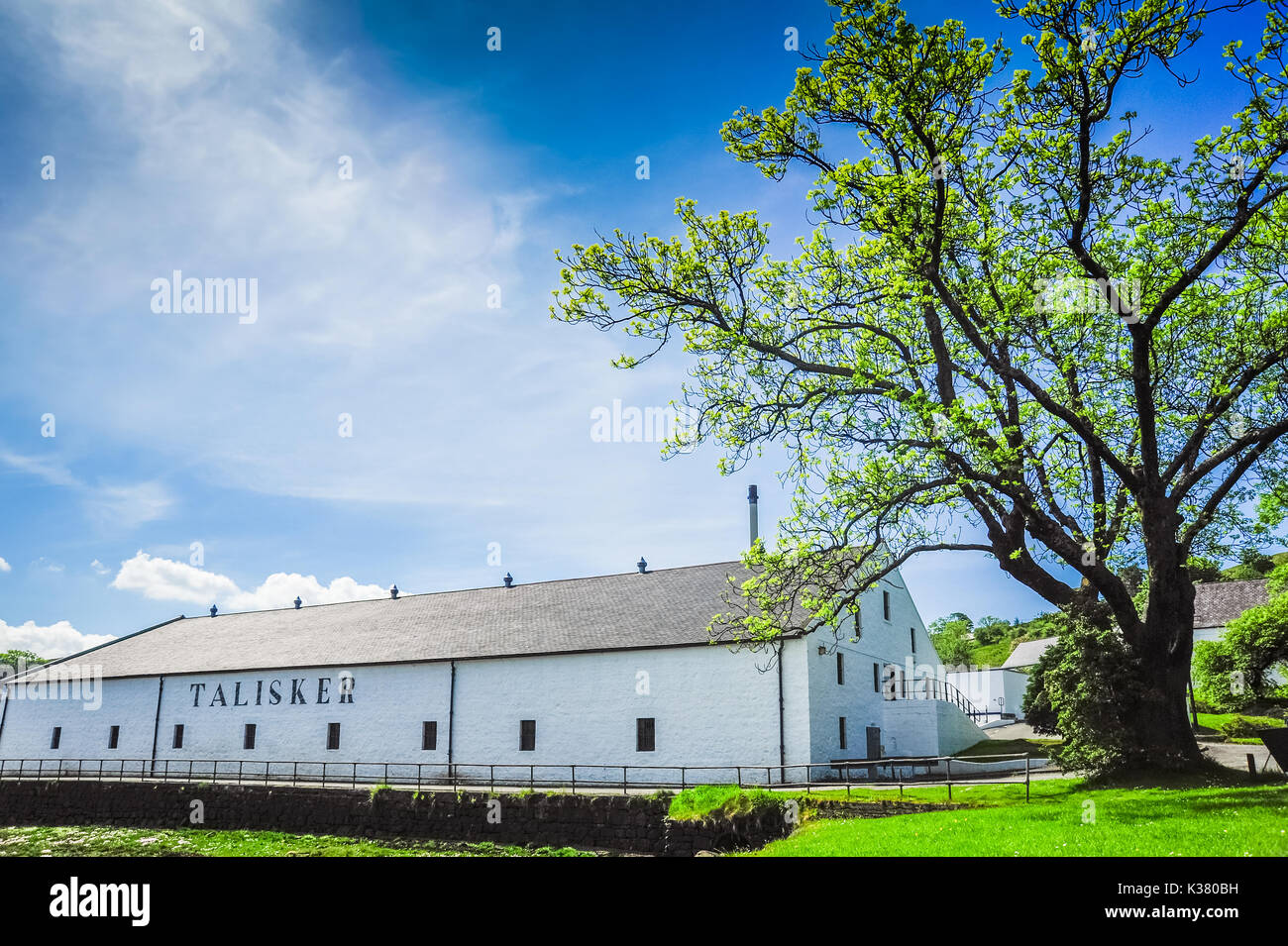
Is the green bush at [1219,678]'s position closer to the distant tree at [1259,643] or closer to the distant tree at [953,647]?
the distant tree at [1259,643]

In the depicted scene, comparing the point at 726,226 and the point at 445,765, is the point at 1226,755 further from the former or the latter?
the point at 445,765

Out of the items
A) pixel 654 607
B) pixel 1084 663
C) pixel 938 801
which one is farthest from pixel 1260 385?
pixel 654 607

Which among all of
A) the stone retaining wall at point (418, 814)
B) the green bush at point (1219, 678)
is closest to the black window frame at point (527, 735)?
the stone retaining wall at point (418, 814)

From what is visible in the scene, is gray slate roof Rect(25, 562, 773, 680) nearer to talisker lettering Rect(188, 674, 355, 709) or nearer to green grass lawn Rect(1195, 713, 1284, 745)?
talisker lettering Rect(188, 674, 355, 709)

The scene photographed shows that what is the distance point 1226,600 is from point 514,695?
43425 mm

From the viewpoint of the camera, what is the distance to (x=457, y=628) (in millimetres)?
35062

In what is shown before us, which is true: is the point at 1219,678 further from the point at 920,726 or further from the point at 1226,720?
the point at 920,726

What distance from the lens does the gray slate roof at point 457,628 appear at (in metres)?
30.3

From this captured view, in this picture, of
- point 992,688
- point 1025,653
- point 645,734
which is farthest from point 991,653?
point 645,734

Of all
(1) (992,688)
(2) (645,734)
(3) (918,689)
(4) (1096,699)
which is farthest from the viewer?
(1) (992,688)

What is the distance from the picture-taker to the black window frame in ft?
95.7
